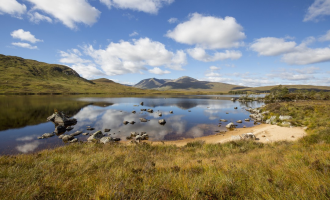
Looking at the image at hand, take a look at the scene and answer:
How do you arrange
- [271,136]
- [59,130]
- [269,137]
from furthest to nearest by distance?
[59,130] → [271,136] → [269,137]

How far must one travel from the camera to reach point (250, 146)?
14.0 metres

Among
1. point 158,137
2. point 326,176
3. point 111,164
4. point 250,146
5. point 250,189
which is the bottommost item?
point 158,137

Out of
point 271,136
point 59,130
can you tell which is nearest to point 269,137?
point 271,136

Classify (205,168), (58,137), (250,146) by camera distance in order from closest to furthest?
1. (205,168)
2. (250,146)
3. (58,137)

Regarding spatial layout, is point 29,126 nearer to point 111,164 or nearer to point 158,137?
point 158,137

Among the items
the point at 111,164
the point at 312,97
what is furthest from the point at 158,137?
the point at 312,97

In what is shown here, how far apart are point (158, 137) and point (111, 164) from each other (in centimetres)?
1684

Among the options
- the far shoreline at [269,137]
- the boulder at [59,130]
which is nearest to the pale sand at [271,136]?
the far shoreline at [269,137]

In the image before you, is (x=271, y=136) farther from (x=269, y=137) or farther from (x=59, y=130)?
(x=59, y=130)

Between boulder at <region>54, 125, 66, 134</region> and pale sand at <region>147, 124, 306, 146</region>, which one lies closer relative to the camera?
pale sand at <region>147, 124, 306, 146</region>

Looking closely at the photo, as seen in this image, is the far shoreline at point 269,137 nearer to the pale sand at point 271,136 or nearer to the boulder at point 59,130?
the pale sand at point 271,136

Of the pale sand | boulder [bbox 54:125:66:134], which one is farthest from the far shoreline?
boulder [bbox 54:125:66:134]

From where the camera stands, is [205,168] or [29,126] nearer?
[205,168]

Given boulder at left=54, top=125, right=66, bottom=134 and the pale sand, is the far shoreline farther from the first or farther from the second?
boulder at left=54, top=125, right=66, bottom=134
